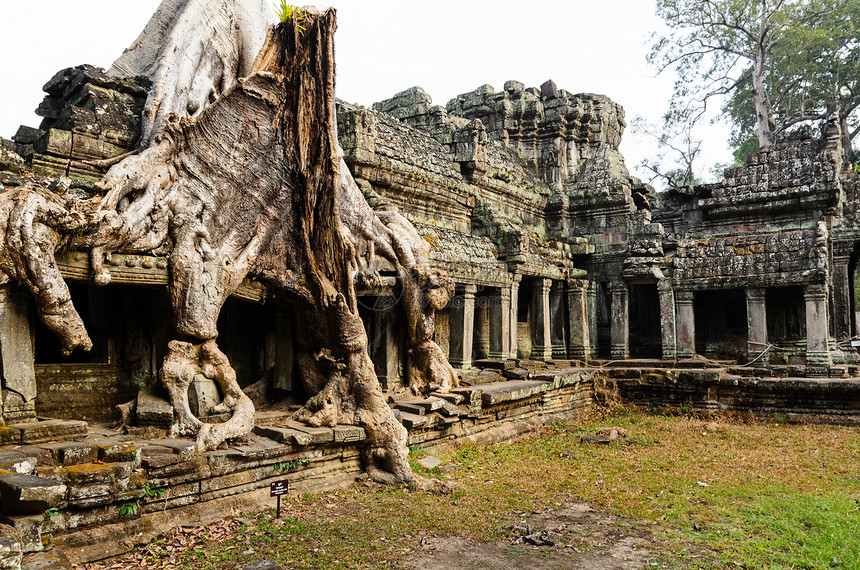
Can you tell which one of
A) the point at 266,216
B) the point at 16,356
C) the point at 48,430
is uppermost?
the point at 266,216

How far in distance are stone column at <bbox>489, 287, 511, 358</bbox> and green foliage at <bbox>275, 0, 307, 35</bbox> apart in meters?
6.45

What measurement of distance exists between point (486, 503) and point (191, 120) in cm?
539

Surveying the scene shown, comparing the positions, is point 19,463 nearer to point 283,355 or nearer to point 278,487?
point 278,487

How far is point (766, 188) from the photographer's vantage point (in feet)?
48.6

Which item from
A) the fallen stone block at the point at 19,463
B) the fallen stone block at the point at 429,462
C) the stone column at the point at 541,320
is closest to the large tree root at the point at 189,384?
the fallen stone block at the point at 19,463

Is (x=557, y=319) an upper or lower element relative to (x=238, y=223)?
lower

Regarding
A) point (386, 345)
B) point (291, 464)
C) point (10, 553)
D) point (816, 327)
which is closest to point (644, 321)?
point (816, 327)

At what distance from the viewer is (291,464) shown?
6.70m

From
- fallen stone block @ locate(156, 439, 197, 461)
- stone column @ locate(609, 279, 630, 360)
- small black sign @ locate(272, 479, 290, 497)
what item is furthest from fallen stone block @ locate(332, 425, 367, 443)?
stone column @ locate(609, 279, 630, 360)

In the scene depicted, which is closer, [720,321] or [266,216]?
[266,216]

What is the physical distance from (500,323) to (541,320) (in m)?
1.93

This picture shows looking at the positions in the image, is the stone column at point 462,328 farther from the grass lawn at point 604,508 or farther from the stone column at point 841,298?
the stone column at point 841,298

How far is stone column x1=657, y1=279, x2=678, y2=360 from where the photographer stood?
13828 millimetres

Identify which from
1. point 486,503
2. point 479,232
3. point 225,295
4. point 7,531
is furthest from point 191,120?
point 479,232
